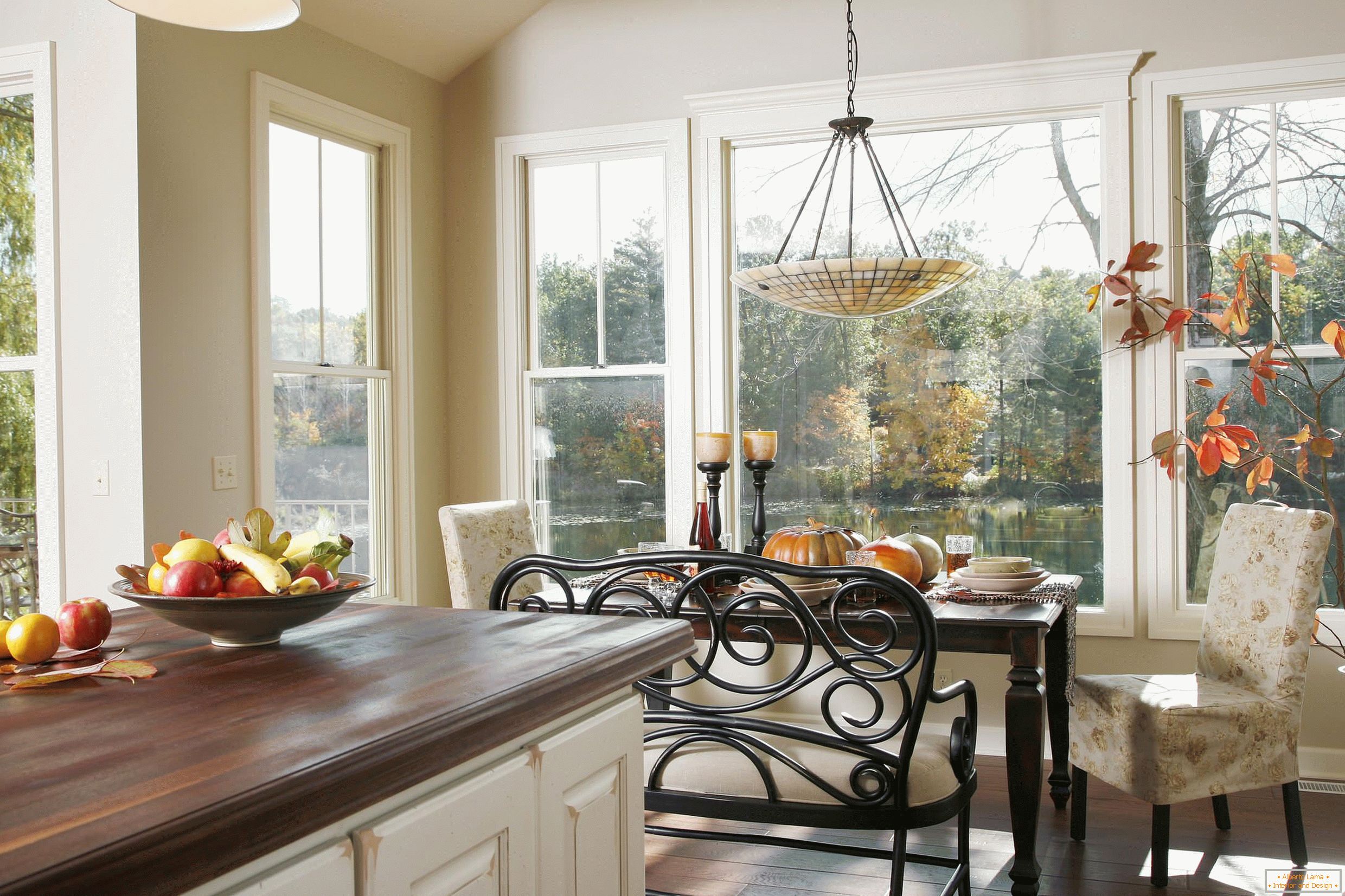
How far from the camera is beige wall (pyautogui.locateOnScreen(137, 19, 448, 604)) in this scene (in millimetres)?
3162

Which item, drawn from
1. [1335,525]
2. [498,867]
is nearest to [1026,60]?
[1335,525]

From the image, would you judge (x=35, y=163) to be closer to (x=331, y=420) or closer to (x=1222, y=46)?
(x=331, y=420)

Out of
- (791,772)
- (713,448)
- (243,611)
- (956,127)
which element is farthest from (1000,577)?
(243,611)

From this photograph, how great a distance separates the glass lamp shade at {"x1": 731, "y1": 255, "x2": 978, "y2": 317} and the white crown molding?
121 centimetres

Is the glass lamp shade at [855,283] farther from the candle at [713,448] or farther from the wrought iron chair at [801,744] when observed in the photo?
the wrought iron chair at [801,744]

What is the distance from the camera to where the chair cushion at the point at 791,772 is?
219 centimetres

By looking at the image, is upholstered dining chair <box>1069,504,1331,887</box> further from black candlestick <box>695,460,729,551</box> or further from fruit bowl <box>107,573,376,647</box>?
fruit bowl <box>107,573,376,647</box>

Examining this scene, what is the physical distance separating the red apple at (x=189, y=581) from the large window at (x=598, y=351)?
299 cm

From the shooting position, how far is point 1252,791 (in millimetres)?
3453

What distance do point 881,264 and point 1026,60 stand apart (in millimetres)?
1506

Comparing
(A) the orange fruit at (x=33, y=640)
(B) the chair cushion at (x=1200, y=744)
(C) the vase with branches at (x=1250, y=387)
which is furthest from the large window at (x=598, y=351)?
(A) the orange fruit at (x=33, y=640)

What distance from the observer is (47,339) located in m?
3.27

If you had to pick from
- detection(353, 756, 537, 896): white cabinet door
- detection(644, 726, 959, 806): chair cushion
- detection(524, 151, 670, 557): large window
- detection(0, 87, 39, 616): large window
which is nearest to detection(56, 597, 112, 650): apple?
detection(353, 756, 537, 896): white cabinet door

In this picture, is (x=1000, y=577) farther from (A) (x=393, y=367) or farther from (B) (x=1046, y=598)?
(A) (x=393, y=367)
